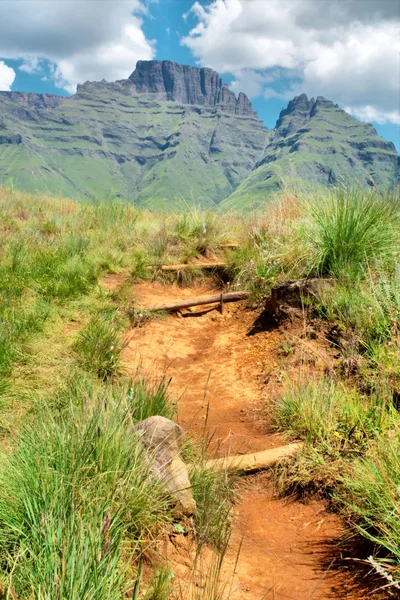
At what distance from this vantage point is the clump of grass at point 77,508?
150cm

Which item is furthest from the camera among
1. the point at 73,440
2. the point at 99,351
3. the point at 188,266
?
the point at 188,266

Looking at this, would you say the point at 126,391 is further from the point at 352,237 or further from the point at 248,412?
the point at 352,237

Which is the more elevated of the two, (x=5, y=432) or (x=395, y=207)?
(x=395, y=207)

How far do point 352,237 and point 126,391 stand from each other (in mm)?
4126

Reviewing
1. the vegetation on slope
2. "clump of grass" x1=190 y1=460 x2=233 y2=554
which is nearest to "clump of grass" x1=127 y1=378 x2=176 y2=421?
the vegetation on slope

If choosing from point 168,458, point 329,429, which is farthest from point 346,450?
point 168,458

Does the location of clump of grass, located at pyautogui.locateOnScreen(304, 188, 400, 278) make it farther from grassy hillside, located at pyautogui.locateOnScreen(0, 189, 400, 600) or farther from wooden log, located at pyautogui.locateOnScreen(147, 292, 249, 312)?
wooden log, located at pyautogui.locateOnScreen(147, 292, 249, 312)

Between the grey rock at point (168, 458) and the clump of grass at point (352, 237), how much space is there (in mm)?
3698

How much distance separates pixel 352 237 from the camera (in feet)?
19.5

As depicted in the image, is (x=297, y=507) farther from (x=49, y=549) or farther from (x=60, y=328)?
(x=60, y=328)

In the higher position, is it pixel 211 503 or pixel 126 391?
pixel 126 391

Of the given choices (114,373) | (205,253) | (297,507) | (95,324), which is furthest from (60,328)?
(205,253)

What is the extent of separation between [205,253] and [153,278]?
1702mm

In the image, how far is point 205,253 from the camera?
9.69 meters
